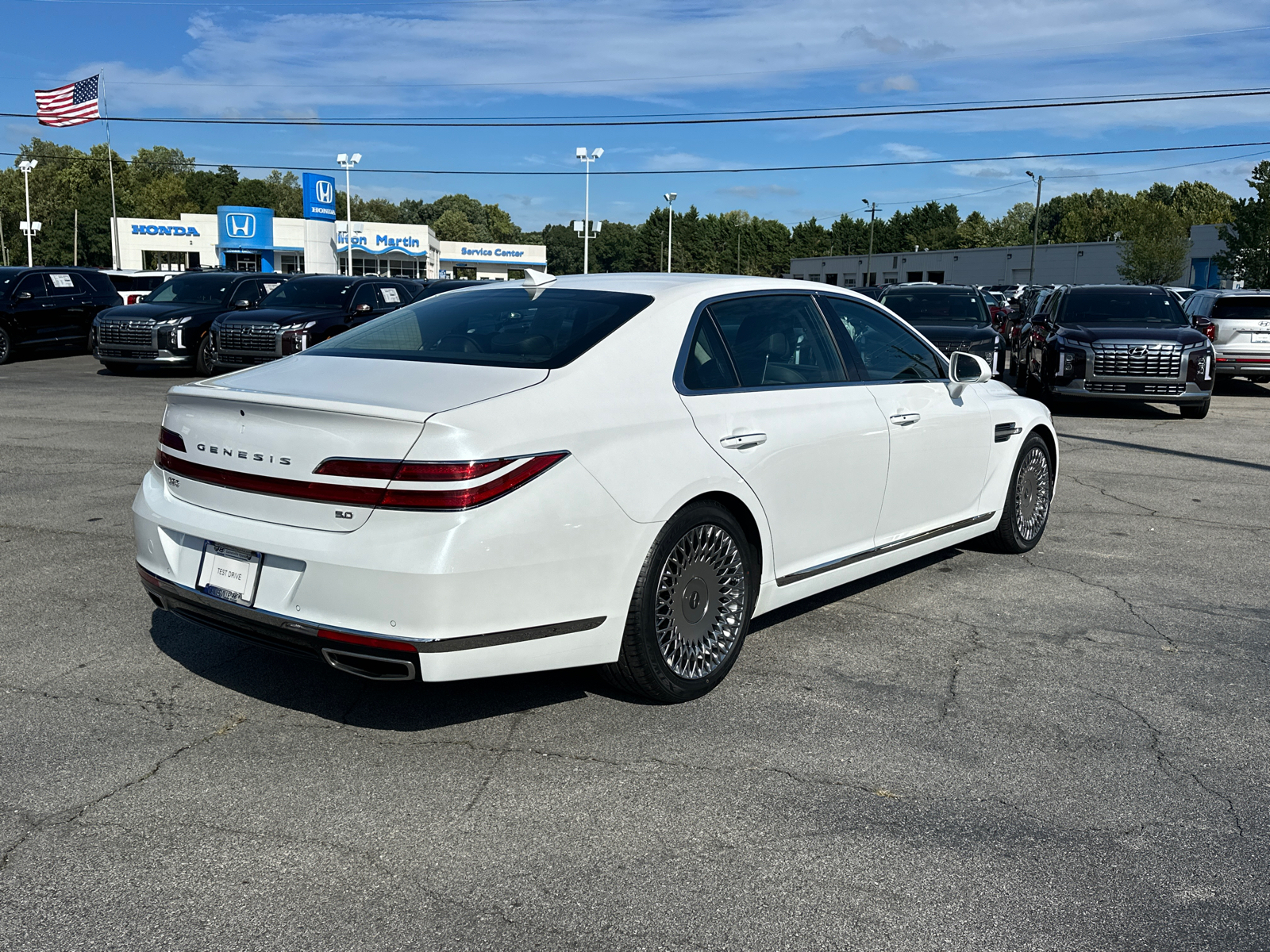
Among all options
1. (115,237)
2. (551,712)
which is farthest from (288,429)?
(115,237)

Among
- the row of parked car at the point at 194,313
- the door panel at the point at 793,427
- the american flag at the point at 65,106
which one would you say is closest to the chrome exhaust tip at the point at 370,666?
the door panel at the point at 793,427

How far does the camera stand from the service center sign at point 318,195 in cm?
7256

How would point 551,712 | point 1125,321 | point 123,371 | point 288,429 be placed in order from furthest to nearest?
point 123,371 < point 1125,321 < point 551,712 < point 288,429

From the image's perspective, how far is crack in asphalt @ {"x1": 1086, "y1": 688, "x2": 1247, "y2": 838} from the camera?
3.53 meters

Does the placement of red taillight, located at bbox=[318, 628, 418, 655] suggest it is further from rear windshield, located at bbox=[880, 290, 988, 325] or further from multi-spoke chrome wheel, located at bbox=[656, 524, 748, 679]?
rear windshield, located at bbox=[880, 290, 988, 325]

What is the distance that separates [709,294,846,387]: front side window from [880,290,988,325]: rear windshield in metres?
11.9

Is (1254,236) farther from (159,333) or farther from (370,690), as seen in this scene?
(370,690)

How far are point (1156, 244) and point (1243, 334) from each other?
54294mm

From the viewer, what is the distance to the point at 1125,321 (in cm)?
1562

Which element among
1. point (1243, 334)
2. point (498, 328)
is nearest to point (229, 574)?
point (498, 328)

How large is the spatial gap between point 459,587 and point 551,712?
0.96m

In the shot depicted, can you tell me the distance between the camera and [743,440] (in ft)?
14.6

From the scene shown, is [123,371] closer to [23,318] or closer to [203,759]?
[23,318]

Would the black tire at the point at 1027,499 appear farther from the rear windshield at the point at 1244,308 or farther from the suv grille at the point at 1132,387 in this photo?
the rear windshield at the point at 1244,308
